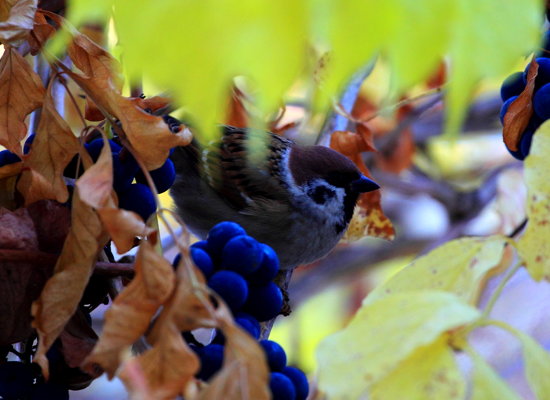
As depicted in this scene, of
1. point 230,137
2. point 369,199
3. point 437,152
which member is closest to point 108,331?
point 369,199

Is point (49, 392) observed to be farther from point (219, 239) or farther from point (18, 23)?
point (18, 23)

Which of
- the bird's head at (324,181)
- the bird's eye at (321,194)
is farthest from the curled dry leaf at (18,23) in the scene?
the bird's eye at (321,194)

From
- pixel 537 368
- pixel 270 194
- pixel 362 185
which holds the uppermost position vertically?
pixel 537 368

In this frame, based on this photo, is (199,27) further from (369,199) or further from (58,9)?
(369,199)

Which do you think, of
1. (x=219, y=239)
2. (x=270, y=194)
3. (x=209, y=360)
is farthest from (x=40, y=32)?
(x=270, y=194)

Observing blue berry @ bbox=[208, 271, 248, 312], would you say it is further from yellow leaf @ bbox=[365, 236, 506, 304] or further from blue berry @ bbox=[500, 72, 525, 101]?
blue berry @ bbox=[500, 72, 525, 101]
